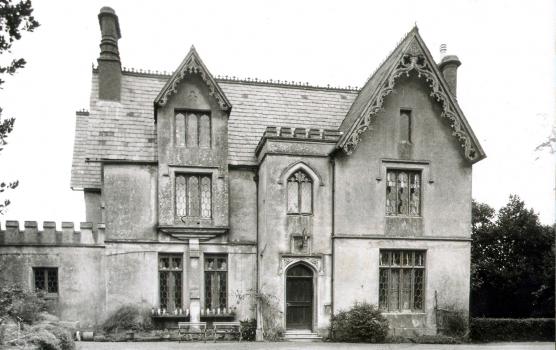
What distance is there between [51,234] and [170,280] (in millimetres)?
4767

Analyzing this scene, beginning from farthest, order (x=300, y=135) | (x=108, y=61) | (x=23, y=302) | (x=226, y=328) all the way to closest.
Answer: (x=108, y=61), (x=226, y=328), (x=300, y=135), (x=23, y=302)

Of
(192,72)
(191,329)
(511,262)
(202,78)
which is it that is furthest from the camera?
(511,262)

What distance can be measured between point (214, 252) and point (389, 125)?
828 cm

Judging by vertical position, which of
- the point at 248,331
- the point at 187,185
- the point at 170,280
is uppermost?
the point at 187,185

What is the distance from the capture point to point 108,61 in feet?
69.8

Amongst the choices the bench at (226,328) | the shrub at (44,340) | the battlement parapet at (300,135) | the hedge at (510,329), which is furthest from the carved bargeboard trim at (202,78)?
the hedge at (510,329)

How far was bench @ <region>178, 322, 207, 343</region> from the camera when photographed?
1714 cm

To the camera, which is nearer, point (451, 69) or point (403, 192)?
point (403, 192)

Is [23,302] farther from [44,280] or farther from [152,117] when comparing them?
[152,117]

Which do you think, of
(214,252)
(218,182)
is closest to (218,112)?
(218,182)

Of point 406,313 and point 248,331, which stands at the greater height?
point 406,313

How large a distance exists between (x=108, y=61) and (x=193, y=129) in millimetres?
5126

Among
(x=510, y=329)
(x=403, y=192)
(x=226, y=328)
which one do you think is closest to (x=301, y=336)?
(x=226, y=328)

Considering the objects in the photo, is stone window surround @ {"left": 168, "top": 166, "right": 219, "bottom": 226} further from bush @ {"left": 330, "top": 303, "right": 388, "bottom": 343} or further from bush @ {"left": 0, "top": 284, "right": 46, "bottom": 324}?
bush @ {"left": 330, "top": 303, "right": 388, "bottom": 343}
